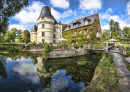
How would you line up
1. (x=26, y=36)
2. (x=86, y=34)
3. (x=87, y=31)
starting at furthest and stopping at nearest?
(x=26, y=36) < (x=86, y=34) < (x=87, y=31)

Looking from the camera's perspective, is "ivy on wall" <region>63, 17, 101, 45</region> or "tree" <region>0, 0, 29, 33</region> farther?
"ivy on wall" <region>63, 17, 101, 45</region>

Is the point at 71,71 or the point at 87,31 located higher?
the point at 87,31

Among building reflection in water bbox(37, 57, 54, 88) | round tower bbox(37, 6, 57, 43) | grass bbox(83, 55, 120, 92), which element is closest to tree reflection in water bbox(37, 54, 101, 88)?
building reflection in water bbox(37, 57, 54, 88)

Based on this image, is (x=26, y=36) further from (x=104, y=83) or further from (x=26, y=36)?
(x=104, y=83)

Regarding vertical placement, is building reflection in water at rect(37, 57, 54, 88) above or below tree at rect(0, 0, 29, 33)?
below

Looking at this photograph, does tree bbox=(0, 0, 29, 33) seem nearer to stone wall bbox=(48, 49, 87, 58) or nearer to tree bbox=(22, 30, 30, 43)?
stone wall bbox=(48, 49, 87, 58)

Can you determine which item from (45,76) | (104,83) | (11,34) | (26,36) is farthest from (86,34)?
(11,34)

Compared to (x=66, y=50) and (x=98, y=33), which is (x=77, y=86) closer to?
(x=66, y=50)

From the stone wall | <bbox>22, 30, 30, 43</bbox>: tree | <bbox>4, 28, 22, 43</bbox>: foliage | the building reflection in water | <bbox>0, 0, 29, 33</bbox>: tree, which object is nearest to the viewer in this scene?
the building reflection in water

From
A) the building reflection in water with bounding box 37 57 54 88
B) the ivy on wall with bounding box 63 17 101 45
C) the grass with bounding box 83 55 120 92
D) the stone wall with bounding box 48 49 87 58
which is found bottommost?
the building reflection in water with bounding box 37 57 54 88

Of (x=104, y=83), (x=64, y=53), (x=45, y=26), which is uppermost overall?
(x=45, y=26)

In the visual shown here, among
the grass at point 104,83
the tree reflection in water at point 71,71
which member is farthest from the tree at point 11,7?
the grass at point 104,83

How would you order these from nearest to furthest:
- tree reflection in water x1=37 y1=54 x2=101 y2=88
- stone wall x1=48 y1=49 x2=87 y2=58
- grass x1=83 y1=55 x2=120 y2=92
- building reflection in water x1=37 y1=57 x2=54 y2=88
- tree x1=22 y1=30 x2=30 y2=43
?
grass x1=83 y1=55 x2=120 y2=92, building reflection in water x1=37 y1=57 x2=54 y2=88, tree reflection in water x1=37 y1=54 x2=101 y2=88, stone wall x1=48 y1=49 x2=87 y2=58, tree x1=22 y1=30 x2=30 y2=43

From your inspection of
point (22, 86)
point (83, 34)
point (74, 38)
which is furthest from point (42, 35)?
point (22, 86)
